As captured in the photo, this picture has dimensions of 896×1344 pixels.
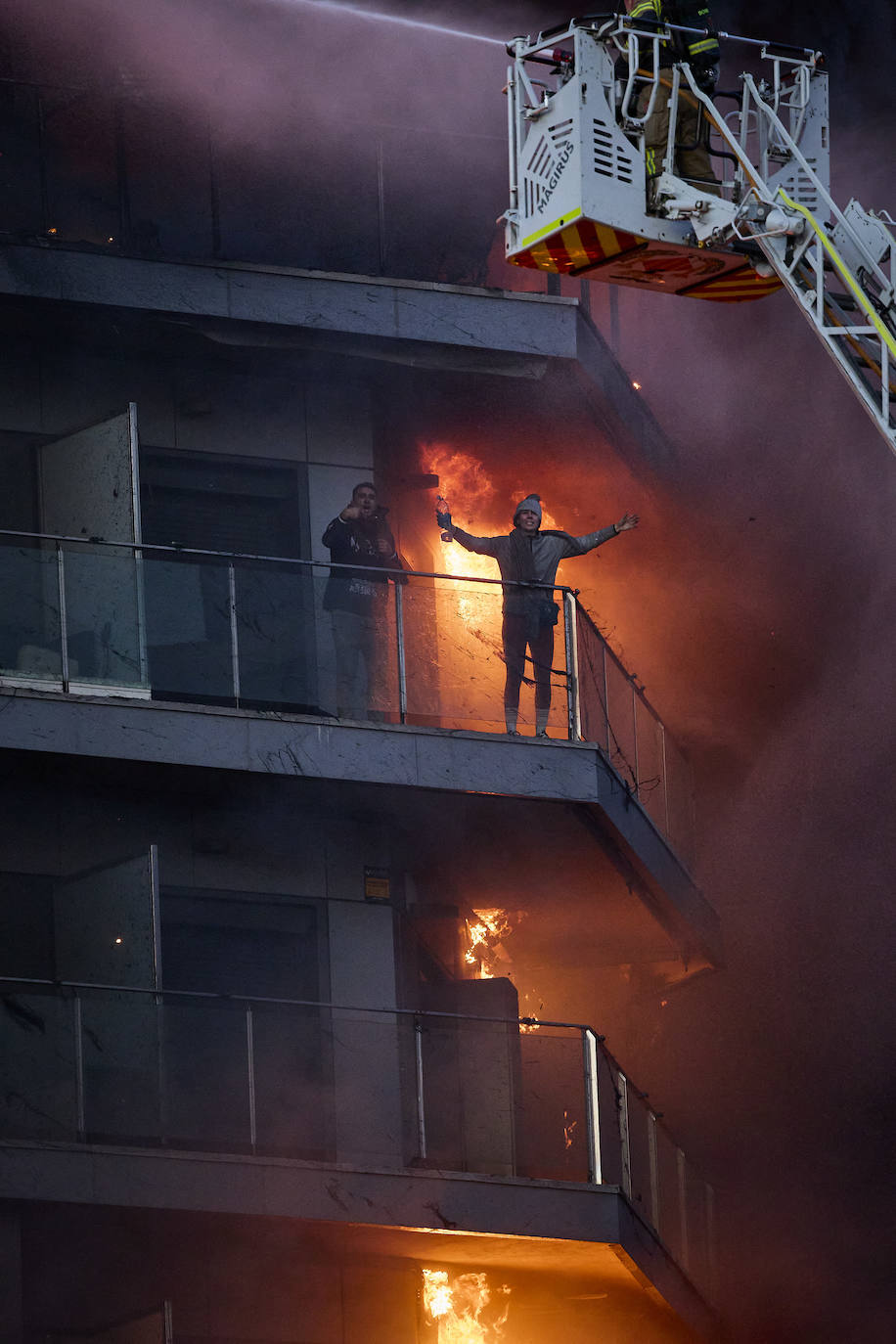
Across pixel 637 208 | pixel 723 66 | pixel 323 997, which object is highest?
pixel 723 66

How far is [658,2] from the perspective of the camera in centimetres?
1515

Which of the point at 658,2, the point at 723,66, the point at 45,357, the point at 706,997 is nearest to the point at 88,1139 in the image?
the point at 45,357

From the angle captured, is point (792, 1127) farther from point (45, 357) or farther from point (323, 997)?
point (45, 357)

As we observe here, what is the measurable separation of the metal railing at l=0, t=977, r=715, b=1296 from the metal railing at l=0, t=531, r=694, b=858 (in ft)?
6.28

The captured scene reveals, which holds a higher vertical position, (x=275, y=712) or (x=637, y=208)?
(x=637, y=208)

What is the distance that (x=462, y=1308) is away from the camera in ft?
57.5

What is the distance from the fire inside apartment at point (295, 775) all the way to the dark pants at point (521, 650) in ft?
0.23

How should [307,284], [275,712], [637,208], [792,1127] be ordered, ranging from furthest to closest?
[792,1127] < [307,284] < [275,712] < [637,208]

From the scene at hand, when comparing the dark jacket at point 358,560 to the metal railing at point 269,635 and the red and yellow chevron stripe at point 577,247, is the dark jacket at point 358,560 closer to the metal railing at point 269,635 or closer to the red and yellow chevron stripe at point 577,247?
the metal railing at point 269,635

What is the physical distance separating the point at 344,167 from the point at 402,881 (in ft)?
16.1

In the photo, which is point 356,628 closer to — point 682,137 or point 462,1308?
point 682,137

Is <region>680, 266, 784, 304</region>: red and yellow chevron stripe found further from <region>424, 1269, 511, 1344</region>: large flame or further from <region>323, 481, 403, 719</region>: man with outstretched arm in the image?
<region>424, 1269, 511, 1344</region>: large flame

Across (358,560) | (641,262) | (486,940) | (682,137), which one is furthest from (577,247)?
(486,940)

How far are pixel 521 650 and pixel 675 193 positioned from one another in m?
3.28
